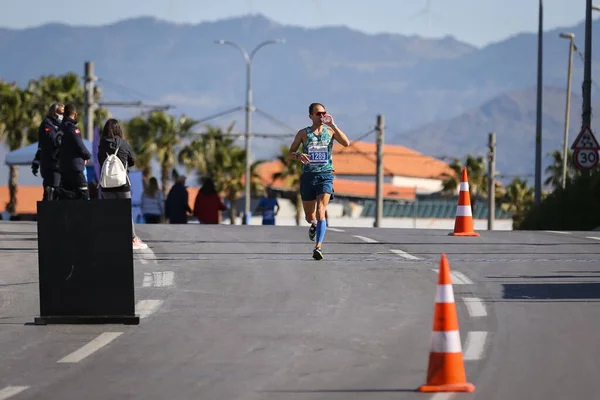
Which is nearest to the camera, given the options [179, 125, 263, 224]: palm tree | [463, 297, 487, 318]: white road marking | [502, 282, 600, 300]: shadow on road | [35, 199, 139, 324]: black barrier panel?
[35, 199, 139, 324]: black barrier panel

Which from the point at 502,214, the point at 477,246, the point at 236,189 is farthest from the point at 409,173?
the point at 477,246

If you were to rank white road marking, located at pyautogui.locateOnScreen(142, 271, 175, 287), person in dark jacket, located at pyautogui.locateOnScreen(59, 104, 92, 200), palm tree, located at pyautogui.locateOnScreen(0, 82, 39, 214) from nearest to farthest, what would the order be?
1. white road marking, located at pyautogui.locateOnScreen(142, 271, 175, 287)
2. person in dark jacket, located at pyautogui.locateOnScreen(59, 104, 92, 200)
3. palm tree, located at pyautogui.locateOnScreen(0, 82, 39, 214)

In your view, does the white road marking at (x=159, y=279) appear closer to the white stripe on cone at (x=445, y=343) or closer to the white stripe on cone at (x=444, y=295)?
the white stripe on cone at (x=444, y=295)

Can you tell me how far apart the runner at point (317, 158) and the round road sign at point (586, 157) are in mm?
20866

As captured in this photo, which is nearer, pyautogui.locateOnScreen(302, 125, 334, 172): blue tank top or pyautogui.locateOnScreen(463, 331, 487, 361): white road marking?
pyautogui.locateOnScreen(463, 331, 487, 361): white road marking

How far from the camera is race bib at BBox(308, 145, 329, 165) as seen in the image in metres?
16.0

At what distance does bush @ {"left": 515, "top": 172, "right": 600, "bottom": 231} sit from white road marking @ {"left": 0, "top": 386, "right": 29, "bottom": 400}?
25062mm

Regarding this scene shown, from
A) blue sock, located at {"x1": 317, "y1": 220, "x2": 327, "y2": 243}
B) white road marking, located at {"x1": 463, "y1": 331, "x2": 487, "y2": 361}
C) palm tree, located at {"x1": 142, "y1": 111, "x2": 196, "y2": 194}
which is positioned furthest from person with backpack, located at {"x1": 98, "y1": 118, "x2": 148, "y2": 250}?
palm tree, located at {"x1": 142, "y1": 111, "x2": 196, "y2": 194}

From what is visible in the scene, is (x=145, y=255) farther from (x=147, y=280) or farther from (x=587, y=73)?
(x=587, y=73)

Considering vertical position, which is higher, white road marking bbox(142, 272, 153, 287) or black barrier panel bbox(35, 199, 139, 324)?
black barrier panel bbox(35, 199, 139, 324)

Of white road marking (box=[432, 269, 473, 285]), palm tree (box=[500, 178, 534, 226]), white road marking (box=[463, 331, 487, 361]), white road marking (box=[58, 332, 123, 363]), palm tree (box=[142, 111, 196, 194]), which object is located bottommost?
palm tree (box=[500, 178, 534, 226])

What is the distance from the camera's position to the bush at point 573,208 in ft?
107

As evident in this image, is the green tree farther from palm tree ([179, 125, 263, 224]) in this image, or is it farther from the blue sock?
the blue sock

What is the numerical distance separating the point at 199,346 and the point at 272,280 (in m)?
4.16
